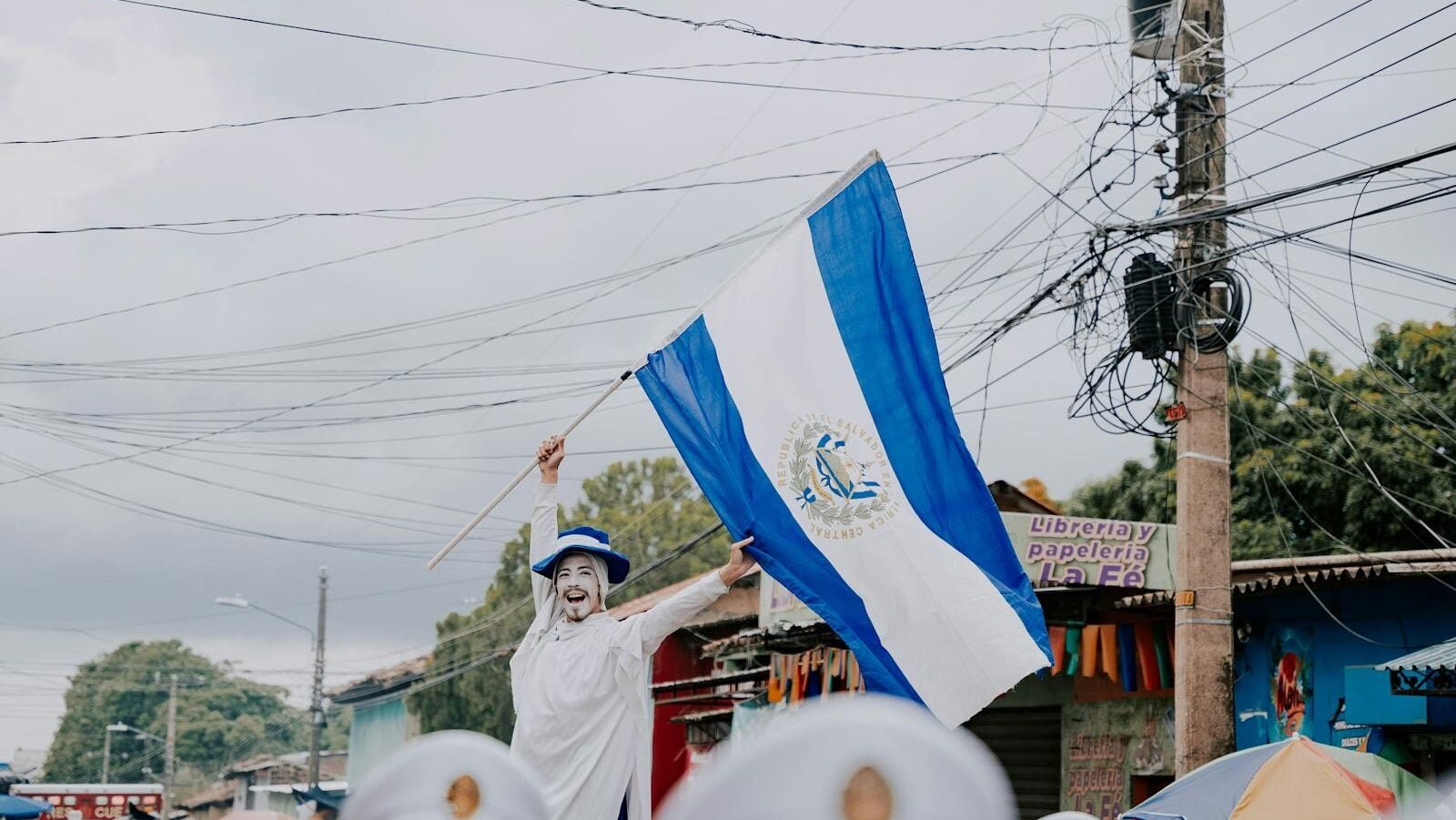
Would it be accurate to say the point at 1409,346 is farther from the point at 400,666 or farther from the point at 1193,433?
the point at 400,666

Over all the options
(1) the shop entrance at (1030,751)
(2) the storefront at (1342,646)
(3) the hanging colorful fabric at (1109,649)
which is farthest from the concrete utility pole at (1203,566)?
(1) the shop entrance at (1030,751)

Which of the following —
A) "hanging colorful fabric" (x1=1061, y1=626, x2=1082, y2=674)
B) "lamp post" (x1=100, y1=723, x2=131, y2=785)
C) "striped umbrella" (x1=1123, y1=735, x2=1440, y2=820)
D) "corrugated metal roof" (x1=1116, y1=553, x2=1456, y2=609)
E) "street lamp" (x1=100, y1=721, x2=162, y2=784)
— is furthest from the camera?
"lamp post" (x1=100, y1=723, x2=131, y2=785)

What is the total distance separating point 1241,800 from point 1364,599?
4.45m

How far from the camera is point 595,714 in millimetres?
6082

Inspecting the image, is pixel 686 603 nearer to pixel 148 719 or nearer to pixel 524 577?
pixel 524 577

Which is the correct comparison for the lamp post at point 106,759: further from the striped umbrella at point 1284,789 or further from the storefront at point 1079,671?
the striped umbrella at point 1284,789

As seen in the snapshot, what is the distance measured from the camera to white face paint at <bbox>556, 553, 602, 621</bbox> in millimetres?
6324

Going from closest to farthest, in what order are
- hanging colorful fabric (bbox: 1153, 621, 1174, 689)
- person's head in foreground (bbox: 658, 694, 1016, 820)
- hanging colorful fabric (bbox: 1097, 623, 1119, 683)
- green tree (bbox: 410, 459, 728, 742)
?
person's head in foreground (bbox: 658, 694, 1016, 820) → hanging colorful fabric (bbox: 1153, 621, 1174, 689) → hanging colorful fabric (bbox: 1097, 623, 1119, 683) → green tree (bbox: 410, 459, 728, 742)

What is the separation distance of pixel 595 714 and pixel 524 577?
3138cm

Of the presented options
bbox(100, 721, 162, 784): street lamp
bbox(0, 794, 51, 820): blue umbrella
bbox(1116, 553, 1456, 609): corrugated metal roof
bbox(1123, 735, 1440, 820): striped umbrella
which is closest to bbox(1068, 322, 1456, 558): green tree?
bbox(1116, 553, 1456, 609): corrugated metal roof

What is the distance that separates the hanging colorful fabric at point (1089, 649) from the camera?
14.1m

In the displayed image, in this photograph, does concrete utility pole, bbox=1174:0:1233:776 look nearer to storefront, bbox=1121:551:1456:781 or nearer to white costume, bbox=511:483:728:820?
storefront, bbox=1121:551:1456:781

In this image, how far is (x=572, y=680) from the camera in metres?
6.09

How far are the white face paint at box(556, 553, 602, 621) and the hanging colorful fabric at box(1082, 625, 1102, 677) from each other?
333 inches
